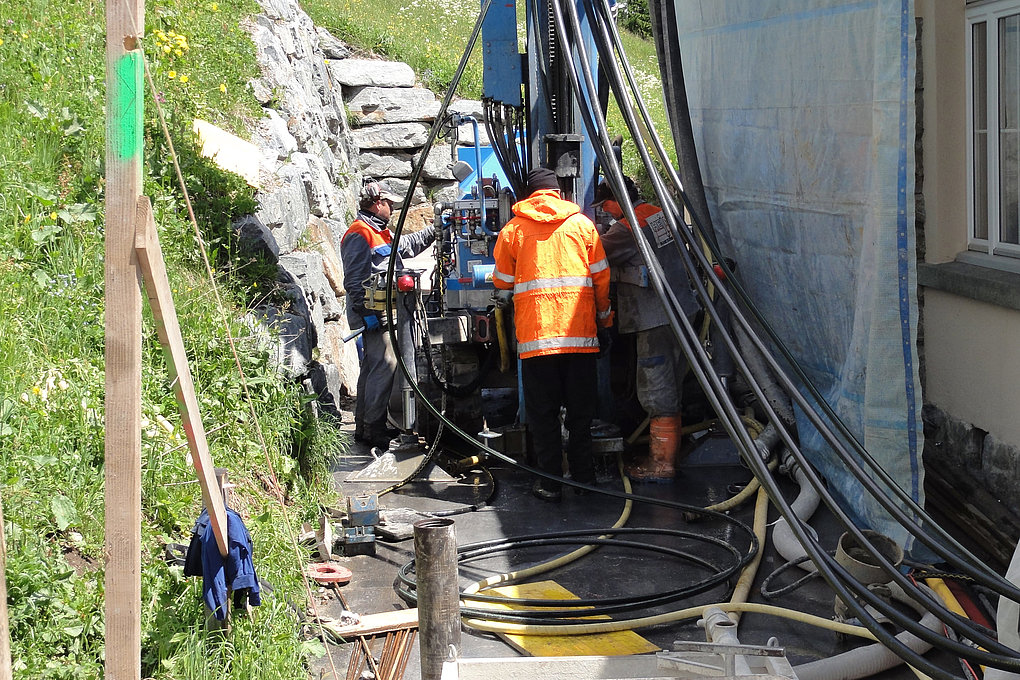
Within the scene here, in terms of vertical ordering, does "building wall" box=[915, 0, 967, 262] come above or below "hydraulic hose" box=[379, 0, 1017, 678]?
above

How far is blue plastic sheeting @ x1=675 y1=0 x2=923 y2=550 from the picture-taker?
4652mm

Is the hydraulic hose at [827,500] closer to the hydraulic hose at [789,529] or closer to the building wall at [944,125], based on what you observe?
the hydraulic hose at [789,529]

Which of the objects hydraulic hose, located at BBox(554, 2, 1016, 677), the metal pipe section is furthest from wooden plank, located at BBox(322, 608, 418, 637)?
hydraulic hose, located at BBox(554, 2, 1016, 677)

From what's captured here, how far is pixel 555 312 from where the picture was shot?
645cm

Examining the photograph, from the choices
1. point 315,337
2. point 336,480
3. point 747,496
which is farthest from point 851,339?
point 315,337

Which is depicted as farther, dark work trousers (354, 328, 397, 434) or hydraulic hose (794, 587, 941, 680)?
dark work trousers (354, 328, 397, 434)

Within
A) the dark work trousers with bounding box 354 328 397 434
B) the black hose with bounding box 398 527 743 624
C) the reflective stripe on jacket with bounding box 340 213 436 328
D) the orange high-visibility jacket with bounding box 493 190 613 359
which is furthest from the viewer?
the reflective stripe on jacket with bounding box 340 213 436 328

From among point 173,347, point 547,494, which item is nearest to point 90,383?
point 173,347

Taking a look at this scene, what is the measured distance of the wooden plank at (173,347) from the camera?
260cm

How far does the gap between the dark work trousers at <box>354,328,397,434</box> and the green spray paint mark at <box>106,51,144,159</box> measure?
214 inches

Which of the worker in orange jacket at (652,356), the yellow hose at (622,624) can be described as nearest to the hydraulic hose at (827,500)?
the yellow hose at (622,624)

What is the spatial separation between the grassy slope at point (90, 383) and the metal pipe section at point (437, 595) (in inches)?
43.7

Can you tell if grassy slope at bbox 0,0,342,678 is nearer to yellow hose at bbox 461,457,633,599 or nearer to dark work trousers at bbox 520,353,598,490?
yellow hose at bbox 461,457,633,599

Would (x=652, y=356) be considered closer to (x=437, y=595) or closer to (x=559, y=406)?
(x=559, y=406)
